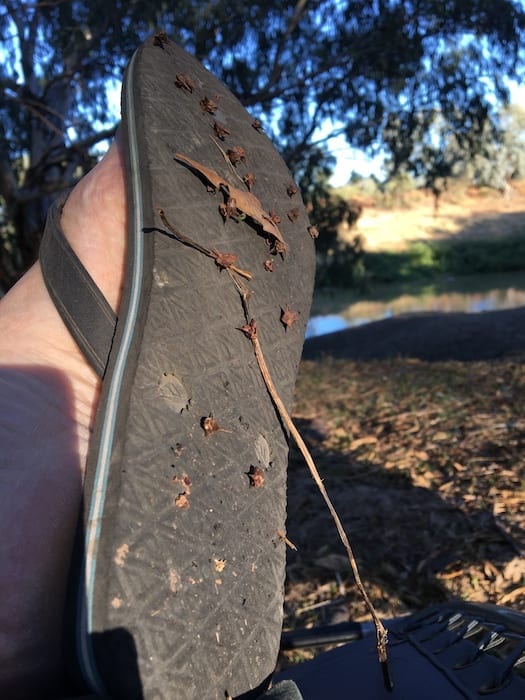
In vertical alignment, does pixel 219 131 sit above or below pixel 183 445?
above

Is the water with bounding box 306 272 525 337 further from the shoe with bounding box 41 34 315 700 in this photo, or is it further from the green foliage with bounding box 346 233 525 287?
the shoe with bounding box 41 34 315 700

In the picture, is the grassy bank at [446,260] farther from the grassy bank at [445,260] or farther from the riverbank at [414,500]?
the riverbank at [414,500]

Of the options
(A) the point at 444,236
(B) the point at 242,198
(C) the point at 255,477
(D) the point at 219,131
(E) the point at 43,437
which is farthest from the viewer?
(A) the point at 444,236

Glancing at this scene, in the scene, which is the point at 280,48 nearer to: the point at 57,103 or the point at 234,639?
the point at 57,103

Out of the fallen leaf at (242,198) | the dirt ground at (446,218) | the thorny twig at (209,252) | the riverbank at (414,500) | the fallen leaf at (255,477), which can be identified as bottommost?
the riverbank at (414,500)

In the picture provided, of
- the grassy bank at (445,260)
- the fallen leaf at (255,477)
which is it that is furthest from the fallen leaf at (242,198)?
the grassy bank at (445,260)

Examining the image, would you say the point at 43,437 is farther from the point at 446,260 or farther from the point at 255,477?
the point at 446,260

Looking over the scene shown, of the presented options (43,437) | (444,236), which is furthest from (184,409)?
(444,236)
